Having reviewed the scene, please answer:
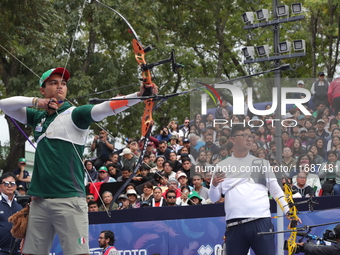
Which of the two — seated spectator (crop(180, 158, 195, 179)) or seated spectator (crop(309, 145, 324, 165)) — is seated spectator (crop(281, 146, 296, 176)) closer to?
seated spectator (crop(309, 145, 324, 165))

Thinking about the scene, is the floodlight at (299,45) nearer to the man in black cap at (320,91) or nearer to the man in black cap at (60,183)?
the man in black cap at (320,91)

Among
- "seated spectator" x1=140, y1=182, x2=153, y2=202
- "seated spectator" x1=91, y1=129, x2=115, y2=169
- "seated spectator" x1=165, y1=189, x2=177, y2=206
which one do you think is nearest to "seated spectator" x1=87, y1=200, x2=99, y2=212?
"seated spectator" x1=140, y1=182, x2=153, y2=202

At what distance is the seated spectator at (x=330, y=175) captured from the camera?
10.5 metres

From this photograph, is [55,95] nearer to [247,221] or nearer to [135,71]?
[247,221]

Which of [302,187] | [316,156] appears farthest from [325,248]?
[316,156]

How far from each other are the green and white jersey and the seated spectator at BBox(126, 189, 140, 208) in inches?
222

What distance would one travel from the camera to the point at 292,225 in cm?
750

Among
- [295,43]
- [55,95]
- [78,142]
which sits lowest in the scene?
[78,142]

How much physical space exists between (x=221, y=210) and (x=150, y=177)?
303cm

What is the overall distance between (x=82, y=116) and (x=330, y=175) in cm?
712

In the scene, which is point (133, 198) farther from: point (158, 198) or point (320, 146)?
point (320, 146)

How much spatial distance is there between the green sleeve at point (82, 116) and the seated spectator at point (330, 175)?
21.5ft

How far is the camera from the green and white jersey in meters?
4.64

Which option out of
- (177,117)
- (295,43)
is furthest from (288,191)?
(177,117)
